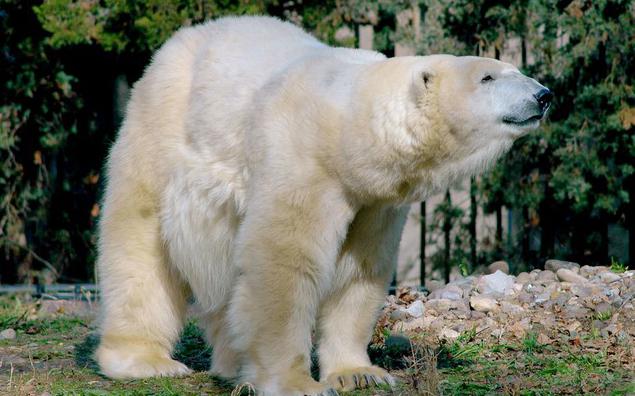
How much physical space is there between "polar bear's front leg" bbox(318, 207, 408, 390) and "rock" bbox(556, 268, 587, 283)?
6.59 feet

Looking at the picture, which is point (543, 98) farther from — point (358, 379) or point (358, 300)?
point (358, 379)

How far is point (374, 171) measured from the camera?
13.7ft

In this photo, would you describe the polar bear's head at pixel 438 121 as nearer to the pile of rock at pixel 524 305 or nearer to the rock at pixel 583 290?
the pile of rock at pixel 524 305

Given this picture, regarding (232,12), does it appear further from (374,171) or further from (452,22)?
(374,171)

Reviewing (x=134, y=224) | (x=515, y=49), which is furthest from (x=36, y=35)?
(x=134, y=224)

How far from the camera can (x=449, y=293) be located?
6230 millimetres

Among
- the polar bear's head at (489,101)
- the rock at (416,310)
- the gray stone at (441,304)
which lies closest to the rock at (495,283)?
the gray stone at (441,304)

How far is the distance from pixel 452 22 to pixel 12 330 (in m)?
4.78

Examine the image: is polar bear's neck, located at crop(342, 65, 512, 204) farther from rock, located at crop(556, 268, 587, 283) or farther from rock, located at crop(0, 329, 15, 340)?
rock, located at crop(0, 329, 15, 340)

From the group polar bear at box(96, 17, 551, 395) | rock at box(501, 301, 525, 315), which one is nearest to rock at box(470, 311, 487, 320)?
rock at box(501, 301, 525, 315)

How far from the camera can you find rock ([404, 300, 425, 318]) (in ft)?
19.4

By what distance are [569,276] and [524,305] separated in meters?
0.56

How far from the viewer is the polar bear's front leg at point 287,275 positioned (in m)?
4.21

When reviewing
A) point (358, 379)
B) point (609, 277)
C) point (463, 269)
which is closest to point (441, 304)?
point (463, 269)
